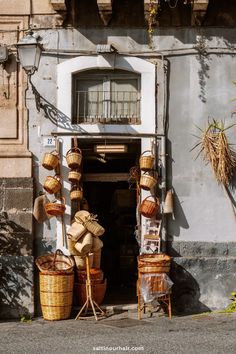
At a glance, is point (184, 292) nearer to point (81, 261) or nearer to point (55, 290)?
point (81, 261)

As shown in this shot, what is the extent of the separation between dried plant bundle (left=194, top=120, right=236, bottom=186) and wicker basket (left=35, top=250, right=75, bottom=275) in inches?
108

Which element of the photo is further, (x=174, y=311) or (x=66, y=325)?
(x=174, y=311)

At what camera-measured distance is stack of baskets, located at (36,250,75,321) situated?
10.2 m

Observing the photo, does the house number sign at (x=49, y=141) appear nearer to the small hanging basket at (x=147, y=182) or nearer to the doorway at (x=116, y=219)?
the small hanging basket at (x=147, y=182)

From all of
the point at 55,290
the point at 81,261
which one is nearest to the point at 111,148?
the point at 81,261

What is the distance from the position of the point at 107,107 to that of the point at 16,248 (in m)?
2.74

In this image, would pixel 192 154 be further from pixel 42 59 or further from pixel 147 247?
pixel 42 59

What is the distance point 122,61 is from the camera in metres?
11.0

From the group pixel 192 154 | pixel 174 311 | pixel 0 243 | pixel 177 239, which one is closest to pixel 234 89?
pixel 192 154

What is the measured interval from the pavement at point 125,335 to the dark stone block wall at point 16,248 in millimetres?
401

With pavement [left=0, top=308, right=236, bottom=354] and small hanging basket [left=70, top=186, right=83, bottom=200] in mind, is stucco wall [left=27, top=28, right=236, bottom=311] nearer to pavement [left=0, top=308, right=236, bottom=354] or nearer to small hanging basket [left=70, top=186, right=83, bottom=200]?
small hanging basket [left=70, top=186, right=83, bottom=200]

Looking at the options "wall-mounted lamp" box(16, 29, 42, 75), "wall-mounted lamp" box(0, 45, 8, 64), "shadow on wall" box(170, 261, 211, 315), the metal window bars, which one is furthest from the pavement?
"wall-mounted lamp" box(0, 45, 8, 64)

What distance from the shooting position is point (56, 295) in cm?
1018

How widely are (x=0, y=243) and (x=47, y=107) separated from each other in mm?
2329
